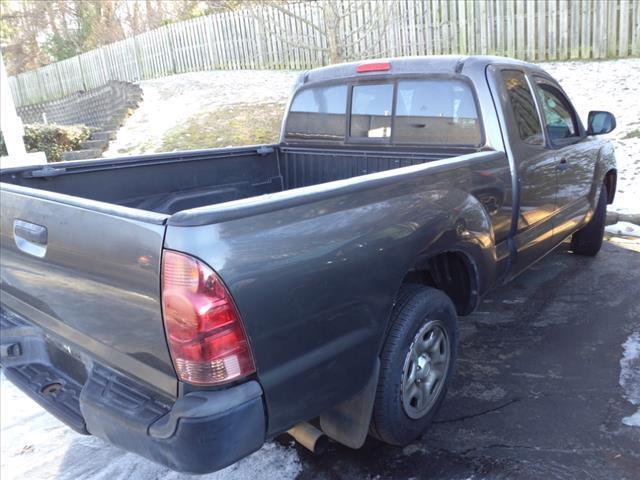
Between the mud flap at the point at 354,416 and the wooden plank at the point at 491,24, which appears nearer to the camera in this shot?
the mud flap at the point at 354,416

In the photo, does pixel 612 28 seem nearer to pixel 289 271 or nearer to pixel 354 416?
pixel 354 416

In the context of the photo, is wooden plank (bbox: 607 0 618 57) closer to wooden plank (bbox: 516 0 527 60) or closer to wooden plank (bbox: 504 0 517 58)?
wooden plank (bbox: 516 0 527 60)

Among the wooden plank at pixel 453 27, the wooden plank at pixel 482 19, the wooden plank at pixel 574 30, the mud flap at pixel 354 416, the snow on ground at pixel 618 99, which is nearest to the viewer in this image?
the mud flap at pixel 354 416

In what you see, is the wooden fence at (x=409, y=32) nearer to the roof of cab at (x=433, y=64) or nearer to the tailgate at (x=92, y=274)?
the roof of cab at (x=433, y=64)

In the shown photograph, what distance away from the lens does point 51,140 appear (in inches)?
464

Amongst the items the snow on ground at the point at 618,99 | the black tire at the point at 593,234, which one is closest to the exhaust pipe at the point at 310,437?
the black tire at the point at 593,234

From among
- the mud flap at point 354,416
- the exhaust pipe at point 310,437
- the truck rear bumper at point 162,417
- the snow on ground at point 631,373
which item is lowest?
the snow on ground at point 631,373

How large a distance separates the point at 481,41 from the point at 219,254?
1263 cm

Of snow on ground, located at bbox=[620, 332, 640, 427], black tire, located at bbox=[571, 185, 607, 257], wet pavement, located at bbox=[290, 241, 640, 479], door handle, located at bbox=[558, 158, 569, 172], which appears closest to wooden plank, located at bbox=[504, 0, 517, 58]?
black tire, located at bbox=[571, 185, 607, 257]

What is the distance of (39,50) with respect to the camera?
33250 mm

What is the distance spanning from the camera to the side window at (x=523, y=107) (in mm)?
3758

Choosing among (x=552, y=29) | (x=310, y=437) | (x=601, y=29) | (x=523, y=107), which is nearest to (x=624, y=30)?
(x=601, y=29)

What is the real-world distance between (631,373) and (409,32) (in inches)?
472

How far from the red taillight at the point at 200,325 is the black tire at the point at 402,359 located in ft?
2.86
